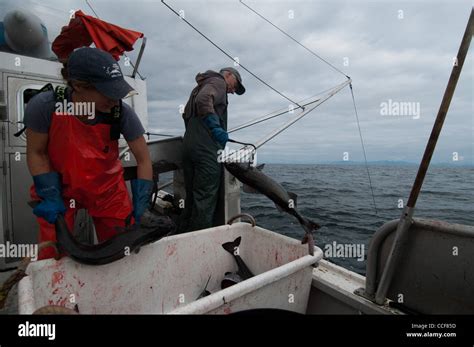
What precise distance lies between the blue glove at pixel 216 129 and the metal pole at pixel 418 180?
2495 millimetres

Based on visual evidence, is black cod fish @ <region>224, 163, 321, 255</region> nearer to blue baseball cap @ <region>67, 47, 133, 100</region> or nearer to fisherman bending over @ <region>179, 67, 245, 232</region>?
fisherman bending over @ <region>179, 67, 245, 232</region>

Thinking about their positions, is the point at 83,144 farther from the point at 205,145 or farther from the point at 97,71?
the point at 205,145

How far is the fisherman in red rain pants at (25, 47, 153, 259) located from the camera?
2189 millimetres

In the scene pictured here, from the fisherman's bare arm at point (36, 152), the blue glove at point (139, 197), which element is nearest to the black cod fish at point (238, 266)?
the blue glove at point (139, 197)

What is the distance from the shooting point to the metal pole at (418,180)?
190 cm

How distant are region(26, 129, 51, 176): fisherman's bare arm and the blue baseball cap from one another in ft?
1.80

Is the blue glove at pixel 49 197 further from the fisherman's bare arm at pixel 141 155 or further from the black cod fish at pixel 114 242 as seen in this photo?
the fisherman's bare arm at pixel 141 155

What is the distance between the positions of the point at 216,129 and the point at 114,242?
2278 mm

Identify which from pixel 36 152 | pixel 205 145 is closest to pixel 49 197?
pixel 36 152

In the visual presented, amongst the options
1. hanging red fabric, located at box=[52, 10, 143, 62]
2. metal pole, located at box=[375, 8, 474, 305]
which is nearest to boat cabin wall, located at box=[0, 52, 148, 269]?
hanging red fabric, located at box=[52, 10, 143, 62]

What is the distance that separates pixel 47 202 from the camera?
221 centimetres

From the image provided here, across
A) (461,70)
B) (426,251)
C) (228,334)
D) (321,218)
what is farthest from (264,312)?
(321,218)

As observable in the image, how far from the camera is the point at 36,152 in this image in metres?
2.25

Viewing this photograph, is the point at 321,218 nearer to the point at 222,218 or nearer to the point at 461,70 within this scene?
the point at 222,218
